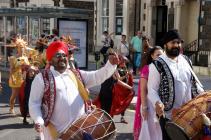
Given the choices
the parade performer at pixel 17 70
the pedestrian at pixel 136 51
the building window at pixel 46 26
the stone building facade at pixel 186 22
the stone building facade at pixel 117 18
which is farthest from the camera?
Result: the stone building facade at pixel 117 18

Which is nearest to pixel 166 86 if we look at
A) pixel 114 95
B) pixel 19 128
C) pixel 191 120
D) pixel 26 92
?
pixel 191 120

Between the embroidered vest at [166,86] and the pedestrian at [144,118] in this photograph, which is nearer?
the embroidered vest at [166,86]

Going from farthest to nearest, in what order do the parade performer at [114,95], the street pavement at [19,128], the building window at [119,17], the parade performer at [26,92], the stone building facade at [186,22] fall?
1. the building window at [119,17]
2. the stone building facade at [186,22]
3. the parade performer at [26,92]
4. the parade performer at [114,95]
5. the street pavement at [19,128]

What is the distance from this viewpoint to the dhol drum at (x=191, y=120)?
464 centimetres

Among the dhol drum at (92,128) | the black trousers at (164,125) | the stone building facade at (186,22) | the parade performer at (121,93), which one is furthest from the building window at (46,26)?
the dhol drum at (92,128)

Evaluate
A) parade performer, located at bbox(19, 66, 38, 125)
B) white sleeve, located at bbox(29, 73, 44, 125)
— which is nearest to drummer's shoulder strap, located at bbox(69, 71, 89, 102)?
white sleeve, located at bbox(29, 73, 44, 125)

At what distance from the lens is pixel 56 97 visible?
4.72m

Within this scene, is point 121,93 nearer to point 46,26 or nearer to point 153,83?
point 153,83

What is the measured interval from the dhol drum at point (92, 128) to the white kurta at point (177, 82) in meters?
0.74

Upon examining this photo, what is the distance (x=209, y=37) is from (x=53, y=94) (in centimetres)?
1599

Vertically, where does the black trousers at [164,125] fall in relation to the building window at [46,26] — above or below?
below

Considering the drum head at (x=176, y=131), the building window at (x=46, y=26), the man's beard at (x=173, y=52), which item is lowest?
the drum head at (x=176, y=131)

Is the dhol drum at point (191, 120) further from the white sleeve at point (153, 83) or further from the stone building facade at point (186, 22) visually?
the stone building facade at point (186, 22)

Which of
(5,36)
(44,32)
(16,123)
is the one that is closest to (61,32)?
(44,32)
